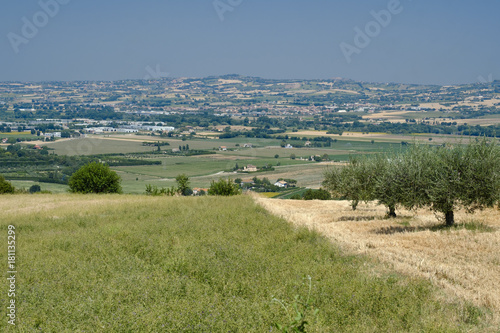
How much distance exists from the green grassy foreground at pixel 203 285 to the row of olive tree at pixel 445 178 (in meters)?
6.03

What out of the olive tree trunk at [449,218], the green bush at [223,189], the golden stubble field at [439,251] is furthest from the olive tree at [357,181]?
the green bush at [223,189]

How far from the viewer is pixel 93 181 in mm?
41938

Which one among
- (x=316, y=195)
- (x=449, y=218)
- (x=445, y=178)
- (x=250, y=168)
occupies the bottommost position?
(x=250, y=168)

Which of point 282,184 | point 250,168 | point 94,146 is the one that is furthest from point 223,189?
point 94,146

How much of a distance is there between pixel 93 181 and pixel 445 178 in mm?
34360

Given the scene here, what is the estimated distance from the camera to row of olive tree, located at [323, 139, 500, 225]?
16.5 meters

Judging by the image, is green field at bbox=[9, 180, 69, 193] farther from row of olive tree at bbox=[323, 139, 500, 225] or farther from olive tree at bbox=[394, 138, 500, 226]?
olive tree at bbox=[394, 138, 500, 226]

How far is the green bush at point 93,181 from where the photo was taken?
41.8 meters

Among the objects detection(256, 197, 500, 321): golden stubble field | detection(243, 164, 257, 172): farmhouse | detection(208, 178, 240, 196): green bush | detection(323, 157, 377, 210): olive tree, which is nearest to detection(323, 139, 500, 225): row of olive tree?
detection(256, 197, 500, 321): golden stubble field

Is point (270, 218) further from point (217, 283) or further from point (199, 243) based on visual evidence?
point (217, 283)

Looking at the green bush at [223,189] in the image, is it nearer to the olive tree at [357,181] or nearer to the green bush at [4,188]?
the olive tree at [357,181]

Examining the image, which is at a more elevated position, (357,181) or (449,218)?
(357,181)

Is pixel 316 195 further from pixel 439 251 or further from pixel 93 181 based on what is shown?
pixel 439 251

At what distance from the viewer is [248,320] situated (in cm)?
748
